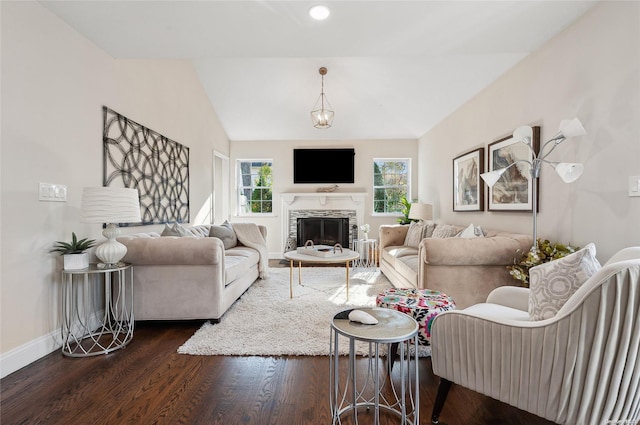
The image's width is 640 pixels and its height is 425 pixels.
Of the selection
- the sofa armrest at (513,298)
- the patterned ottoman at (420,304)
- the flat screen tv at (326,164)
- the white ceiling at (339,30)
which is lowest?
the patterned ottoman at (420,304)

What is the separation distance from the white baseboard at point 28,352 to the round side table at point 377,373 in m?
1.99

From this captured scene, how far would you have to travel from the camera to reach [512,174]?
332 cm

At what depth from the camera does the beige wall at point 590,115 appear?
6.79ft

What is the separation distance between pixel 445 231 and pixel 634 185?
7.17ft

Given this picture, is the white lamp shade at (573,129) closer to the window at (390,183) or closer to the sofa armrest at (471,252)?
the sofa armrest at (471,252)

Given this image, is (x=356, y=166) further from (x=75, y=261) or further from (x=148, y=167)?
(x=75, y=261)

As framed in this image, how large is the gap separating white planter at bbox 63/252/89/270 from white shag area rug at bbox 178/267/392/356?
0.95 meters

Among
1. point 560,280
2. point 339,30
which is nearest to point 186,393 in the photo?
point 560,280

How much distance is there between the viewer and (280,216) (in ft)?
21.6

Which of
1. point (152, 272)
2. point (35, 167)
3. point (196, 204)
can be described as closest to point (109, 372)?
point (152, 272)

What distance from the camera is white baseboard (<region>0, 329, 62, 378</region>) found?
1979mm

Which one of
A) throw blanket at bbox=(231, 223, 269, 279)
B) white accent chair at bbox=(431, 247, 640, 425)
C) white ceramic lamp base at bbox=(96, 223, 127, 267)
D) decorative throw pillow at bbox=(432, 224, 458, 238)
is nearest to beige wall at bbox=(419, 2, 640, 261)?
decorative throw pillow at bbox=(432, 224, 458, 238)

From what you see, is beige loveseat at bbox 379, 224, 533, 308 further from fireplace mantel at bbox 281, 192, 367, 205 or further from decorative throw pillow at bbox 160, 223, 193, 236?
fireplace mantel at bbox 281, 192, 367, 205

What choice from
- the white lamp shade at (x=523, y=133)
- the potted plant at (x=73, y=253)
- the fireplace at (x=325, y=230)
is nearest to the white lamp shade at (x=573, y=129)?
the white lamp shade at (x=523, y=133)
